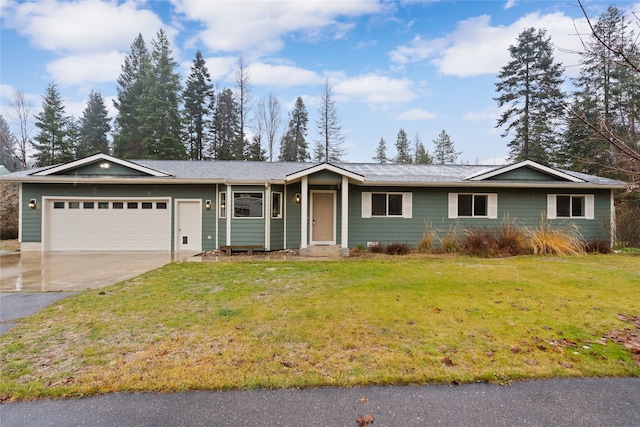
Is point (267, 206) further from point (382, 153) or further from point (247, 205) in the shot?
point (382, 153)

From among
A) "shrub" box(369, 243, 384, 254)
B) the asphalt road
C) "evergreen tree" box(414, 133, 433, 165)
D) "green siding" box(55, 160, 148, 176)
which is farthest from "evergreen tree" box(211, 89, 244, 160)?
the asphalt road

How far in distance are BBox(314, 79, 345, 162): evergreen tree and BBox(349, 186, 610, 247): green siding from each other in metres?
15.0

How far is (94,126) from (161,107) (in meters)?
9.49

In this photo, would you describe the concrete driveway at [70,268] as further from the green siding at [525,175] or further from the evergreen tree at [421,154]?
the evergreen tree at [421,154]

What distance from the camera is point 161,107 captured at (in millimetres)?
23297

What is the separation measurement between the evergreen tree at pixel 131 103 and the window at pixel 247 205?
16.6 m

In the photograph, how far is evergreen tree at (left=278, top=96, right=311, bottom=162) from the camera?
2686cm

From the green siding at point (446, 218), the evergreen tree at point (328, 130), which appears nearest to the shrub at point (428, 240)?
the green siding at point (446, 218)

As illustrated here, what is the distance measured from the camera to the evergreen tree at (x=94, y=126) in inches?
1053

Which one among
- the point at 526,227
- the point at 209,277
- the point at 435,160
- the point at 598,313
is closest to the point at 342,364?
the point at 598,313

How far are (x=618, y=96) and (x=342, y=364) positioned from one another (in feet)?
84.1

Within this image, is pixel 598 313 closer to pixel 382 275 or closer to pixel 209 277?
pixel 382 275

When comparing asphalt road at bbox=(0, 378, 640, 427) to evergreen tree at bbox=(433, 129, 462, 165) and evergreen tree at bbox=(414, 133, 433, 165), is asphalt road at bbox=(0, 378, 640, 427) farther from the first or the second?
evergreen tree at bbox=(433, 129, 462, 165)

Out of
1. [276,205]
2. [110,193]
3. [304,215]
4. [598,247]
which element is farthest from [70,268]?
[598,247]
